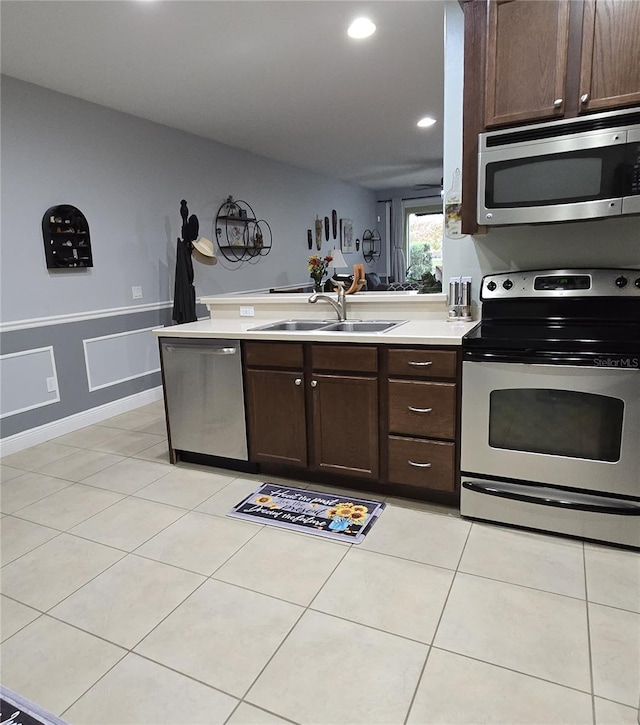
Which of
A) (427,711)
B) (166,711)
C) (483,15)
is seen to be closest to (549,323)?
(483,15)

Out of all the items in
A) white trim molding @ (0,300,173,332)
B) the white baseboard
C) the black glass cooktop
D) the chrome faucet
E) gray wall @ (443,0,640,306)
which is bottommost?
the white baseboard

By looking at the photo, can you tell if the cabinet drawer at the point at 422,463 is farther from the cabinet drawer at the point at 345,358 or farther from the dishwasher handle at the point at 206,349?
the dishwasher handle at the point at 206,349

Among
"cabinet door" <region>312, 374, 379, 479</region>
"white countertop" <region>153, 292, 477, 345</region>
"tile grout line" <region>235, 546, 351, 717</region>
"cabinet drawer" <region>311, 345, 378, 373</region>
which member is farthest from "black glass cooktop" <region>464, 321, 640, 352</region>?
"tile grout line" <region>235, 546, 351, 717</region>

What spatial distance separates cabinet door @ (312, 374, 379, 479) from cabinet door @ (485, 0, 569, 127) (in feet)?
4.46

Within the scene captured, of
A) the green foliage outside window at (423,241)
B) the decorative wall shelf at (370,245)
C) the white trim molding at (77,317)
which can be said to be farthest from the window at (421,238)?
the white trim molding at (77,317)

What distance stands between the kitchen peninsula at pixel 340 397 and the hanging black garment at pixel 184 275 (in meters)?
1.37

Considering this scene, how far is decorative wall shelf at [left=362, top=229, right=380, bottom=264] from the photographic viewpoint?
946 cm

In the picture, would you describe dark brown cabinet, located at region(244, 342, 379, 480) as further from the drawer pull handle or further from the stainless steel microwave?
the stainless steel microwave

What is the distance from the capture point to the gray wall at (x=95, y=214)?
11.0 ft

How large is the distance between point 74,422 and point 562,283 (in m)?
3.55

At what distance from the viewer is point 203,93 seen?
3732mm

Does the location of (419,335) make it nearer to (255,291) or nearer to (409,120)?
(409,120)

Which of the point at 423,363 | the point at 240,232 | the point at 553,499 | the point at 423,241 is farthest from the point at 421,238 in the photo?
the point at 553,499

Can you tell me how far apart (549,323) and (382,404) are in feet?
2.93
